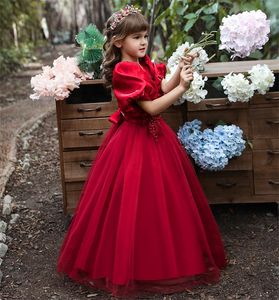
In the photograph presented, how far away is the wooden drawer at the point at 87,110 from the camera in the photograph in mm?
3488

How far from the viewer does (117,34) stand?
284 centimetres

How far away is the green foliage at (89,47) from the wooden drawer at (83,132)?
32 centimetres

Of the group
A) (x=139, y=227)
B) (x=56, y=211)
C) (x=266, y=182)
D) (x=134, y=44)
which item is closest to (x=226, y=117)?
(x=266, y=182)

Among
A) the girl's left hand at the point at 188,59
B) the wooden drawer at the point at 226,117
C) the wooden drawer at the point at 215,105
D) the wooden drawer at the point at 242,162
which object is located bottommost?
the wooden drawer at the point at 242,162

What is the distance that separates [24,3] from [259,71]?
825 centimetres

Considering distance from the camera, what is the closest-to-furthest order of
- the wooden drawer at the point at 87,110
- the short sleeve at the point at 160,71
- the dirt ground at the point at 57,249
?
the dirt ground at the point at 57,249, the short sleeve at the point at 160,71, the wooden drawer at the point at 87,110

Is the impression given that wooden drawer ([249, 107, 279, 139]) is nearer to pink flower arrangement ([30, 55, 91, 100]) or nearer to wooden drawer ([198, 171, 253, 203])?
wooden drawer ([198, 171, 253, 203])

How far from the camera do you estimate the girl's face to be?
2.82 meters

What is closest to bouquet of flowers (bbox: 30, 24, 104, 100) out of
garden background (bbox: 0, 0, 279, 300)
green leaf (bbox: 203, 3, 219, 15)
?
garden background (bbox: 0, 0, 279, 300)

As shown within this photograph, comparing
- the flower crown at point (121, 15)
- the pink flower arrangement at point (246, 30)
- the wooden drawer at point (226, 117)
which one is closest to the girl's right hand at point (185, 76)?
the flower crown at point (121, 15)

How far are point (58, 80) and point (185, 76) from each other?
872 millimetres

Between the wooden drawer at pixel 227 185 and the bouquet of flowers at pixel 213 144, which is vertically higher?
the bouquet of flowers at pixel 213 144

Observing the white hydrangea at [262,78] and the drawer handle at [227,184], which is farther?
the drawer handle at [227,184]

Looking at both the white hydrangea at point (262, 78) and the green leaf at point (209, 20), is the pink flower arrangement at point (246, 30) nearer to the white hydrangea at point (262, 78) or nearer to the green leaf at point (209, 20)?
the white hydrangea at point (262, 78)
